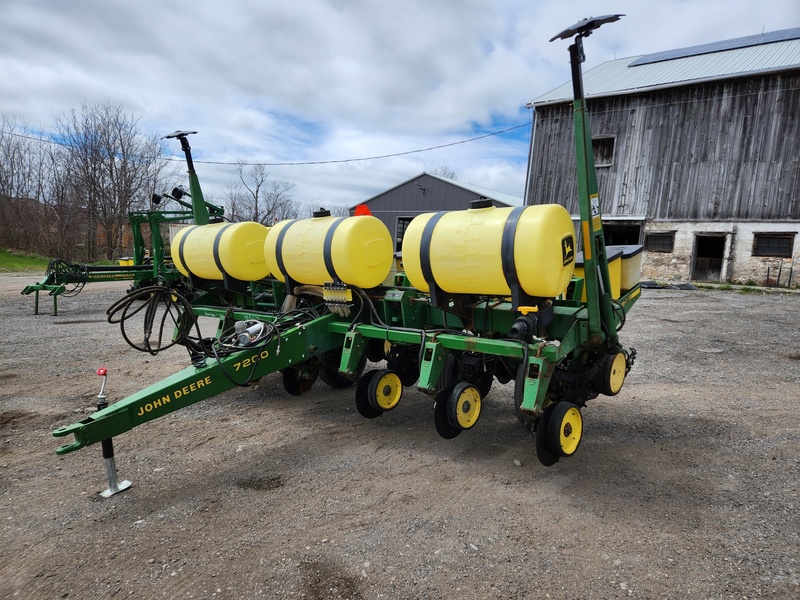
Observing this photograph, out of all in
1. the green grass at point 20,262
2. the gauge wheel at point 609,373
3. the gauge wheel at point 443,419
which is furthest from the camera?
the green grass at point 20,262

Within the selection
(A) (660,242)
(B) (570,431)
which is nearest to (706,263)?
(A) (660,242)

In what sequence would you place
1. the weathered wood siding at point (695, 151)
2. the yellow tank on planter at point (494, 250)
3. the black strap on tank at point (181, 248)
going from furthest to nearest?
the weathered wood siding at point (695, 151) < the black strap on tank at point (181, 248) < the yellow tank on planter at point (494, 250)

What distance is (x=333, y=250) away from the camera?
448 centimetres

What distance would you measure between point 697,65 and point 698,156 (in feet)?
11.9

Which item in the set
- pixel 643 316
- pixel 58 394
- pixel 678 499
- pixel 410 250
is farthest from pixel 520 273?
pixel 643 316

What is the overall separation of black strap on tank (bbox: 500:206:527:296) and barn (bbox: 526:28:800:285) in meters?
16.4

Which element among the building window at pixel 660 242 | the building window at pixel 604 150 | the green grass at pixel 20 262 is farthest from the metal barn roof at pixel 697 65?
the green grass at pixel 20 262

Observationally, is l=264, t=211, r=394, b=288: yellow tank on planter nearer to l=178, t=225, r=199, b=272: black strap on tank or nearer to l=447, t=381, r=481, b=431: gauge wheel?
l=447, t=381, r=481, b=431: gauge wheel

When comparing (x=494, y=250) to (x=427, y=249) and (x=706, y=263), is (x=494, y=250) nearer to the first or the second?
(x=427, y=249)

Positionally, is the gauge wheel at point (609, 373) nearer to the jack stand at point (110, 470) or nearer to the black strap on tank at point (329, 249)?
the black strap on tank at point (329, 249)

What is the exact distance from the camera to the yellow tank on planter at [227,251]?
5566 mm

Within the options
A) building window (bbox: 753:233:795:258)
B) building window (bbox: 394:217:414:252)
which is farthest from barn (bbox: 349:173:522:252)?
building window (bbox: 753:233:795:258)

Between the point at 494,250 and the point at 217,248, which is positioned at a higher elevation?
the point at 494,250

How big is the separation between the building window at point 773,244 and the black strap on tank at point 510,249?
54.7ft
